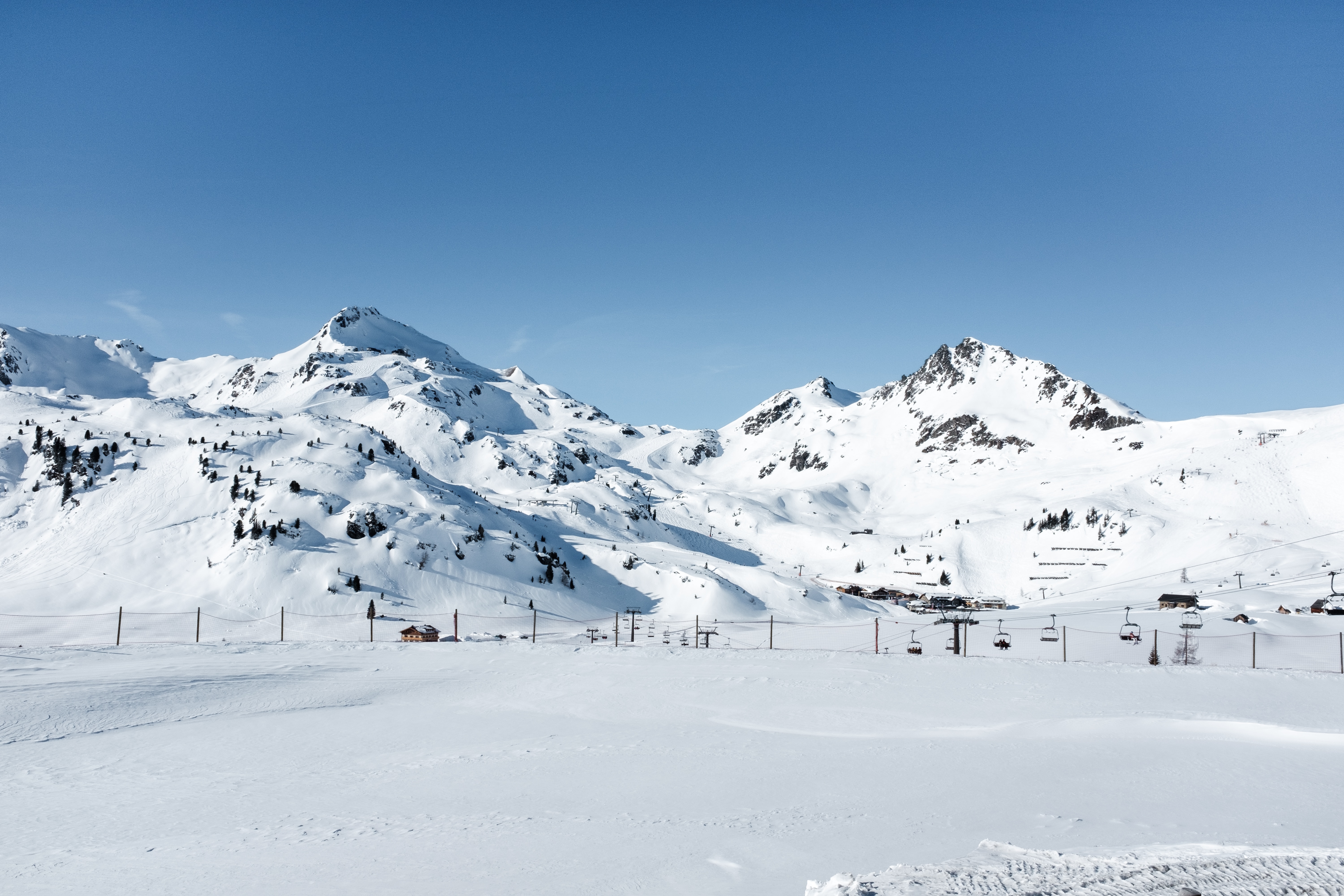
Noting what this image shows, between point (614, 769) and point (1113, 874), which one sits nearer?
point (1113, 874)

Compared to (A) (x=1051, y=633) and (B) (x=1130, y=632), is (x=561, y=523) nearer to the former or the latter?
(A) (x=1051, y=633)

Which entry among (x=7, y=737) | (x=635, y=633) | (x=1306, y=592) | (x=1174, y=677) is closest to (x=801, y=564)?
(x=1306, y=592)

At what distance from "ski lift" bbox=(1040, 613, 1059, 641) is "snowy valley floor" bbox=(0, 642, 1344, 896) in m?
17.7

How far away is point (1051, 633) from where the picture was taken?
56.4 metres

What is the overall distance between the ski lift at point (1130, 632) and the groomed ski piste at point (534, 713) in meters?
0.73

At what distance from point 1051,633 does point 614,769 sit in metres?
49.5

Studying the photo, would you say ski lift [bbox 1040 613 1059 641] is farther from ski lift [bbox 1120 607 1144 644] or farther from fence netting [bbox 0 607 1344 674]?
ski lift [bbox 1120 607 1144 644]

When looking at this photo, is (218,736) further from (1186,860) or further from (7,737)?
(1186,860)

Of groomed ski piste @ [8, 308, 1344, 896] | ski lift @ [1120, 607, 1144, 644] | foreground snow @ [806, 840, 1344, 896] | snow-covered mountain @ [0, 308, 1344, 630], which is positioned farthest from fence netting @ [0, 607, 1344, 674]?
foreground snow @ [806, 840, 1344, 896]

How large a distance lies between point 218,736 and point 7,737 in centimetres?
444

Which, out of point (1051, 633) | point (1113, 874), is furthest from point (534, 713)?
point (1051, 633)

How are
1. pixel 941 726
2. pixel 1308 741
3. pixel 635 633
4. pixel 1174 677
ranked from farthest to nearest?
pixel 635 633 → pixel 1174 677 → pixel 941 726 → pixel 1308 741

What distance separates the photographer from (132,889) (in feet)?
34.2

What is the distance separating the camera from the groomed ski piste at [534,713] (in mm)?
11586
